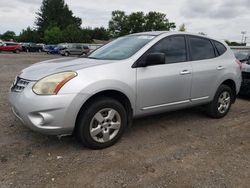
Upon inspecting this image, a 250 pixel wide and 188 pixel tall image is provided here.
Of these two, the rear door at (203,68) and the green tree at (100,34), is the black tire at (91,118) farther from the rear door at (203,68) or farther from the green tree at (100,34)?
the green tree at (100,34)

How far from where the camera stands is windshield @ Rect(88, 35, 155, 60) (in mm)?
3999

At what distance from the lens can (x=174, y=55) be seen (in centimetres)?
432

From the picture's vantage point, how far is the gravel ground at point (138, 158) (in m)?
2.89

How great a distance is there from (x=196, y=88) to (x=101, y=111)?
1885 mm

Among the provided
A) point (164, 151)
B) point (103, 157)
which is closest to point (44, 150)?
point (103, 157)

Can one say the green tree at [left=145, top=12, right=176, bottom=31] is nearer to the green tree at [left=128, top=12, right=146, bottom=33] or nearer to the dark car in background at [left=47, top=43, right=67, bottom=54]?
the green tree at [left=128, top=12, right=146, bottom=33]

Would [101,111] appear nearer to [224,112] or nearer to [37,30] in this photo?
[224,112]

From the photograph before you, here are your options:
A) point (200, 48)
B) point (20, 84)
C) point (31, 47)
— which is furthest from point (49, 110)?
point (31, 47)

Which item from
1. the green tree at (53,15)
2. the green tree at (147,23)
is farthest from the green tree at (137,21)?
the green tree at (53,15)

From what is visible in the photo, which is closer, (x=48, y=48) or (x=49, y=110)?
(x=49, y=110)

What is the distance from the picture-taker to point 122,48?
4262 mm

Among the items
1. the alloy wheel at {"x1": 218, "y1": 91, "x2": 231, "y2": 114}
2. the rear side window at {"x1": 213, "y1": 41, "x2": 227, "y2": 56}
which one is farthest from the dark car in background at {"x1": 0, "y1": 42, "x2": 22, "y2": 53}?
the alloy wheel at {"x1": 218, "y1": 91, "x2": 231, "y2": 114}

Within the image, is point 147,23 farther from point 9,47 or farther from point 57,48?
point 9,47

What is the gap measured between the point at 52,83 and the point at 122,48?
4.80ft
